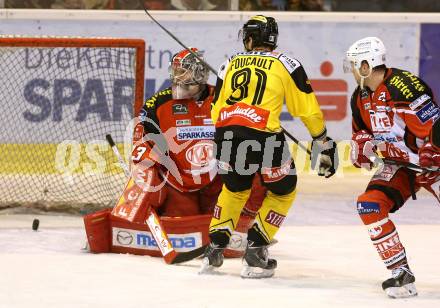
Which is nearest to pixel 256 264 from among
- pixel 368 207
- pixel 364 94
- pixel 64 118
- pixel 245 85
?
pixel 368 207

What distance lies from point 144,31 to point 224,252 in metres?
3.31

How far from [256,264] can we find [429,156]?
3.23 feet

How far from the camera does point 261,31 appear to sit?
5.73m

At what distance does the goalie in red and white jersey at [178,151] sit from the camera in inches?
252

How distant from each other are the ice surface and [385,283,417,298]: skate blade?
Result: 0.04 metres

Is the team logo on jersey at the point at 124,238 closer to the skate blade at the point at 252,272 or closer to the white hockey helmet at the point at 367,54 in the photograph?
the skate blade at the point at 252,272

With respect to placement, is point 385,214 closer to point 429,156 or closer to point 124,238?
point 429,156

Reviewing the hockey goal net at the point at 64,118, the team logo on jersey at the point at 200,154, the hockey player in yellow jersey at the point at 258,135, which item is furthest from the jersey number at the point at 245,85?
the hockey goal net at the point at 64,118

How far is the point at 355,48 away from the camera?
553 centimetres

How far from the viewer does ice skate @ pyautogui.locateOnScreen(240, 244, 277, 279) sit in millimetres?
5723

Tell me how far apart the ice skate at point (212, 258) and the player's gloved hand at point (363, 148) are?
0.77 meters

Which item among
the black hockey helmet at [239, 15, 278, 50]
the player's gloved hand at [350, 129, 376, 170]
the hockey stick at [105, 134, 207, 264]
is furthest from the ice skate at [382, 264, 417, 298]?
the black hockey helmet at [239, 15, 278, 50]

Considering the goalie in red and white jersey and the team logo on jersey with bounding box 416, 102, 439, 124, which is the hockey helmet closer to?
the goalie in red and white jersey

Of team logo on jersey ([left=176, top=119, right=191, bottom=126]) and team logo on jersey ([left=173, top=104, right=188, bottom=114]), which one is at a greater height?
team logo on jersey ([left=173, top=104, right=188, bottom=114])
